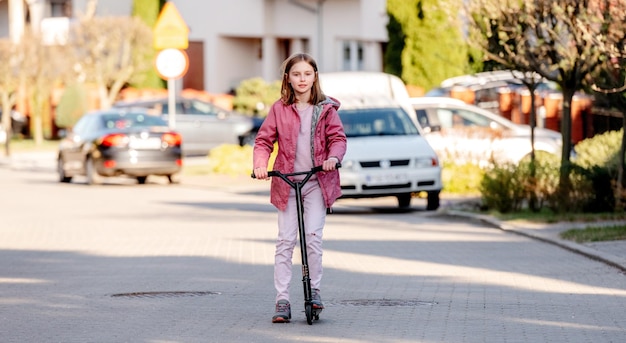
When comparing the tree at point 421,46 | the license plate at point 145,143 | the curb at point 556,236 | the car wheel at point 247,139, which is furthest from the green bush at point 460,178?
the car wheel at point 247,139

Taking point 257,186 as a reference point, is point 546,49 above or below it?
above

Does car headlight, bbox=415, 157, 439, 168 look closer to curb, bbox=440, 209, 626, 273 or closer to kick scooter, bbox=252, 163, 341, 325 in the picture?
curb, bbox=440, 209, 626, 273

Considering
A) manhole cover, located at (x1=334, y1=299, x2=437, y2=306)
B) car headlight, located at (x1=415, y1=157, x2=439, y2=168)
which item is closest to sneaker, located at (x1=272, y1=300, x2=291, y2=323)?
manhole cover, located at (x1=334, y1=299, x2=437, y2=306)

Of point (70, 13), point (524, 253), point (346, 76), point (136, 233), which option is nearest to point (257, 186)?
point (346, 76)

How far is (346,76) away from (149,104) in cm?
1269

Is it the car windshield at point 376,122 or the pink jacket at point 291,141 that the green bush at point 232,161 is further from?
the pink jacket at point 291,141

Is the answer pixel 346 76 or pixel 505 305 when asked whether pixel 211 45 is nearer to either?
pixel 346 76

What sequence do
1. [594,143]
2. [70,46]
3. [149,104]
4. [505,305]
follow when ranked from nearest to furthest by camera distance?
[505,305]
[594,143]
[149,104]
[70,46]

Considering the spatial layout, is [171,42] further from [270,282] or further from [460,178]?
[270,282]

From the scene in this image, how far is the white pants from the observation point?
9.34 metres

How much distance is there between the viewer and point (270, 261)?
13734 mm

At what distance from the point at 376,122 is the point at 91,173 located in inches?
343

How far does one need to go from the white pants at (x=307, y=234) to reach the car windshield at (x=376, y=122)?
12.0 m

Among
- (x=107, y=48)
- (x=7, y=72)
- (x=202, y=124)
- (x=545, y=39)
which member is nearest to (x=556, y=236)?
(x=545, y=39)
